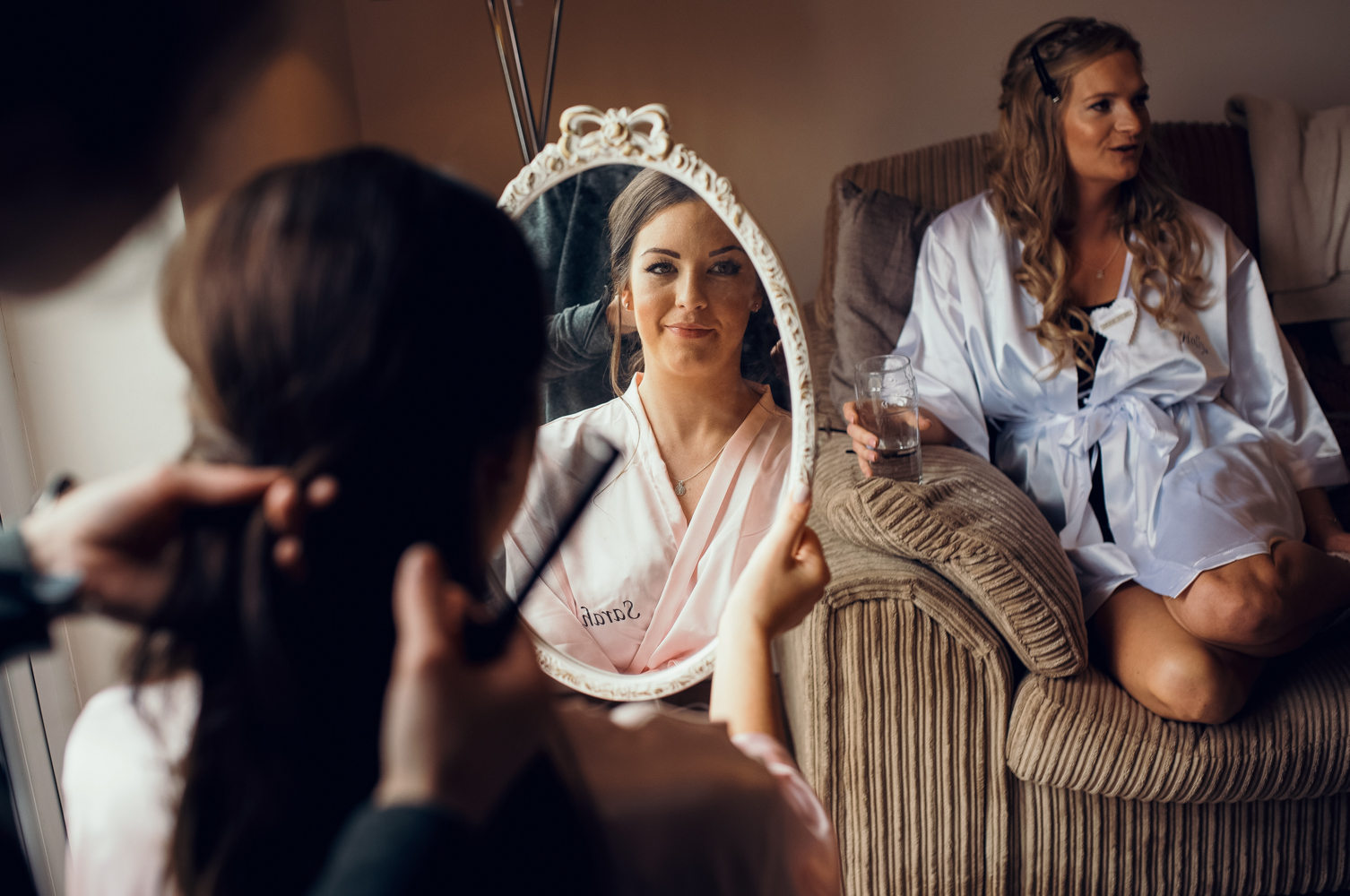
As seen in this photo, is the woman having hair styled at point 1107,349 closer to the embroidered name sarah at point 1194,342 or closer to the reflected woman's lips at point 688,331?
the embroidered name sarah at point 1194,342

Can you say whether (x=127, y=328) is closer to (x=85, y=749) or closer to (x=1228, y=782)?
(x=85, y=749)

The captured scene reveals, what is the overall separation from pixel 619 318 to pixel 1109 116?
123 cm

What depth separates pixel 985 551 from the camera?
1.11m

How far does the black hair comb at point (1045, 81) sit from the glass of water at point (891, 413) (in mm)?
726

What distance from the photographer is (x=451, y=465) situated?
12.1 inches

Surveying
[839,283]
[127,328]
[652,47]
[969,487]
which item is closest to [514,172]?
[652,47]

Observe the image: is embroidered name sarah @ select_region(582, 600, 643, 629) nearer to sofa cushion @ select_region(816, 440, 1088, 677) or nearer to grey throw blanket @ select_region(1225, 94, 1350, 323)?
sofa cushion @ select_region(816, 440, 1088, 677)

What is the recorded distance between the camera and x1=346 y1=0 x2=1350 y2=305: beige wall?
1.96 metres

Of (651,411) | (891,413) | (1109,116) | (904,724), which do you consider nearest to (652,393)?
(651,411)

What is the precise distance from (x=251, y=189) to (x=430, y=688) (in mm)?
189

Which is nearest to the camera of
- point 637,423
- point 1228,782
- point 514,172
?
point 637,423

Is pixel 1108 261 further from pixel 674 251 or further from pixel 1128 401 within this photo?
pixel 674 251

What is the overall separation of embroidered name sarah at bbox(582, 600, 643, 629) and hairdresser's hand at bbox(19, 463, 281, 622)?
47 cm

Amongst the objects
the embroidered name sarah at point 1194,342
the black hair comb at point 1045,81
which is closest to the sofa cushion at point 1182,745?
the embroidered name sarah at point 1194,342
